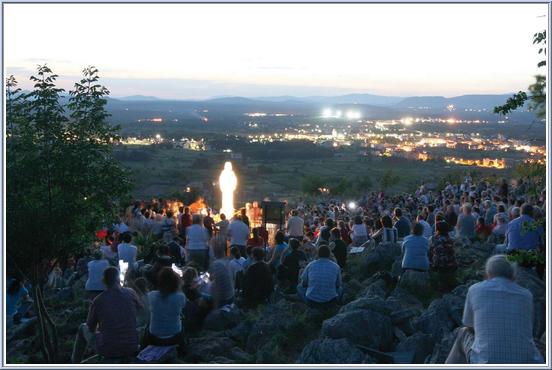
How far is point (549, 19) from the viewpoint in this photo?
5922mm

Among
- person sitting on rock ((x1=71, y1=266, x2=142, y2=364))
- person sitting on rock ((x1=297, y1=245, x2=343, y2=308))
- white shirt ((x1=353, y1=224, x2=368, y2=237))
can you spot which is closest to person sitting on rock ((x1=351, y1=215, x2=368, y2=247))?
white shirt ((x1=353, y1=224, x2=368, y2=237))

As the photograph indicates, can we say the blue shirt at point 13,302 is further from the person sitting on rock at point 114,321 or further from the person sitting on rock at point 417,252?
the person sitting on rock at point 417,252

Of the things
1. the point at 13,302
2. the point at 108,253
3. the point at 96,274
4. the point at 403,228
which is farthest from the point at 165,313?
the point at 403,228

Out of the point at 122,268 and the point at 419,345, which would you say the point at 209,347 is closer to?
the point at 419,345

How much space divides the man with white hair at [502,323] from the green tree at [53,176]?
483cm

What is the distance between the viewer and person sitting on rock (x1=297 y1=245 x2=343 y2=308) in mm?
7840

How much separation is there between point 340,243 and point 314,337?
3223 millimetres

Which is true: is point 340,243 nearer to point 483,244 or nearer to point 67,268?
point 483,244

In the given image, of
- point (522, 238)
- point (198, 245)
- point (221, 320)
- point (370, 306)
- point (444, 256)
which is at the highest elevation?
point (522, 238)

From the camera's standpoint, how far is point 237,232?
11.6m

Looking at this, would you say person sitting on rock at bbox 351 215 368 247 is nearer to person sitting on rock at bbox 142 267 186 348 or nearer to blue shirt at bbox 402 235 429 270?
blue shirt at bbox 402 235 429 270

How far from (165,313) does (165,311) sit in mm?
27

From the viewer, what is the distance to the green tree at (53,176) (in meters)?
6.95

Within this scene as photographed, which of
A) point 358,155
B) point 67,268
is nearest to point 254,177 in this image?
point 358,155
